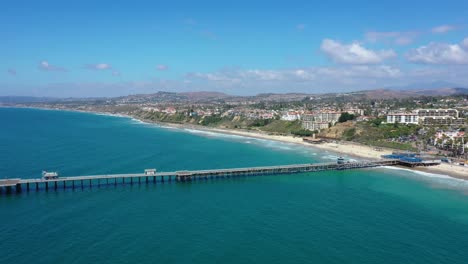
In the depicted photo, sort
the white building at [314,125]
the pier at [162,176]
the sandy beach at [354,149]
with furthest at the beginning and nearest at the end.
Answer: the white building at [314,125], the sandy beach at [354,149], the pier at [162,176]

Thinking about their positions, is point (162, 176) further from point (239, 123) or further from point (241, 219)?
point (239, 123)

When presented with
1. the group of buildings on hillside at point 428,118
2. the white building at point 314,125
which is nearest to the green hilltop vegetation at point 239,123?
the white building at point 314,125

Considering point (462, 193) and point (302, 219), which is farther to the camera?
point (462, 193)

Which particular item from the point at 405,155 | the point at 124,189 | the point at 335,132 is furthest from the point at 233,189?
the point at 335,132

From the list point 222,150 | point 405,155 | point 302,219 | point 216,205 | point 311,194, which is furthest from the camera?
point 222,150

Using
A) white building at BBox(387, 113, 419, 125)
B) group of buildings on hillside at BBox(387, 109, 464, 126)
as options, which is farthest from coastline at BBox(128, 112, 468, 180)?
group of buildings on hillside at BBox(387, 109, 464, 126)

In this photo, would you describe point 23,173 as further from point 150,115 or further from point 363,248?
point 150,115

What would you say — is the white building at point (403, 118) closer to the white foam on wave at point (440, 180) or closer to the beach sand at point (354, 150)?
the beach sand at point (354, 150)
